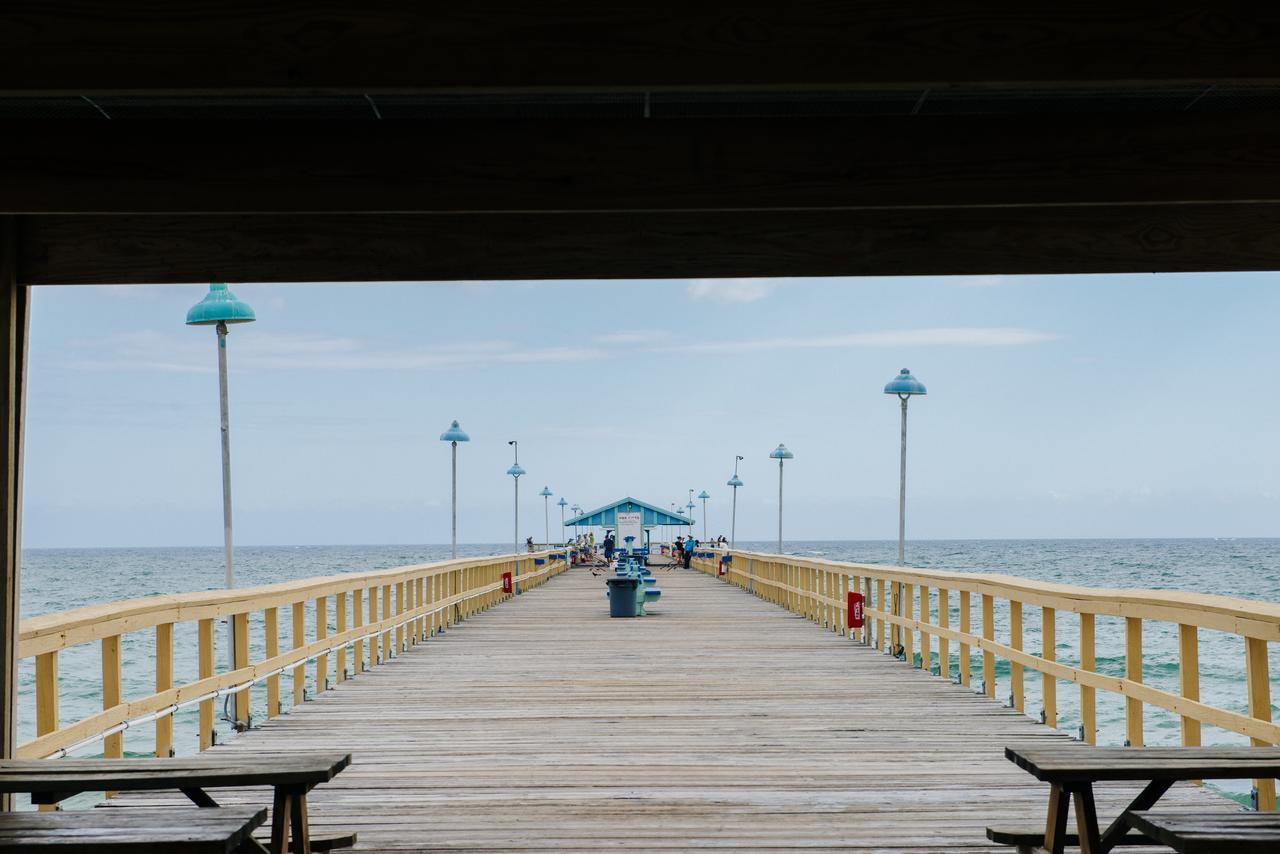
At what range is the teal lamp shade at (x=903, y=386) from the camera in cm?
1700

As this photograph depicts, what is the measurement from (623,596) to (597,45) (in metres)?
15.4

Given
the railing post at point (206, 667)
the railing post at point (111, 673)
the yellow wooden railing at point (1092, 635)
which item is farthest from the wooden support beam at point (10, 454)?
the yellow wooden railing at point (1092, 635)

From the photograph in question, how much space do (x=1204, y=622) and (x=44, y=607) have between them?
59972 millimetres

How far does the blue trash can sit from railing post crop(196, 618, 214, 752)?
1139 centimetres

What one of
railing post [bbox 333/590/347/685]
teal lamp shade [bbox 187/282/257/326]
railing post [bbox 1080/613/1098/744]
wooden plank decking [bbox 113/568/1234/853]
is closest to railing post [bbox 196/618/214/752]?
wooden plank decking [bbox 113/568/1234/853]

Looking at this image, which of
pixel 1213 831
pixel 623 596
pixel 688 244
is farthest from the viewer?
pixel 623 596

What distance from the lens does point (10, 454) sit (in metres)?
6.09

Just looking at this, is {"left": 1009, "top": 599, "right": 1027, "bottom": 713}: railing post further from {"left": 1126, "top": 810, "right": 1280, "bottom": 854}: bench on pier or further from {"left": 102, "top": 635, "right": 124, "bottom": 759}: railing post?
{"left": 102, "top": 635, "right": 124, "bottom": 759}: railing post

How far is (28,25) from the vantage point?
13.2 feet

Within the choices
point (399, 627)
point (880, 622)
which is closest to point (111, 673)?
point (399, 627)

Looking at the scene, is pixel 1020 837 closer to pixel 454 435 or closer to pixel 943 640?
pixel 943 640

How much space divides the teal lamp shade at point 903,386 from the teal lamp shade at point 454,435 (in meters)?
11.5

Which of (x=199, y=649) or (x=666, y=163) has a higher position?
(x=666, y=163)

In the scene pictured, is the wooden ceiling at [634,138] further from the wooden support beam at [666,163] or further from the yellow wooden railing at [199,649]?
the yellow wooden railing at [199,649]
